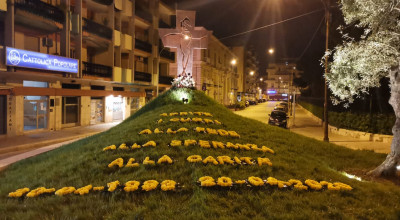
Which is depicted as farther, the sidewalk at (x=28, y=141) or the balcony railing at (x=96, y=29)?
the balcony railing at (x=96, y=29)

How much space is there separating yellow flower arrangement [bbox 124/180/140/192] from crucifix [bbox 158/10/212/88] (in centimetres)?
1211

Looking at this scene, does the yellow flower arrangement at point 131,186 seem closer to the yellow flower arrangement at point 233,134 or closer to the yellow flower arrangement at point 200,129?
the yellow flower arrangement at point 200,129

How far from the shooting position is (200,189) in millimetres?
6254

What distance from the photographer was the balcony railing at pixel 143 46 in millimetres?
37531

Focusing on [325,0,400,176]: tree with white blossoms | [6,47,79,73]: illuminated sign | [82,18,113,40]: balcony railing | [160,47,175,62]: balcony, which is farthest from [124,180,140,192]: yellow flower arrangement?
[160,47,175,62]: balcony

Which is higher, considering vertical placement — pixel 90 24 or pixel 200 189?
pixel 90 24

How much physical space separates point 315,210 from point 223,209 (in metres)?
1.71

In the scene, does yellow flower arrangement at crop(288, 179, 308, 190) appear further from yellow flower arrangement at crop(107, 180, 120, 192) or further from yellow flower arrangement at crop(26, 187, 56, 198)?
yellow flower arrangement at crop(26, 187, 56, 198)

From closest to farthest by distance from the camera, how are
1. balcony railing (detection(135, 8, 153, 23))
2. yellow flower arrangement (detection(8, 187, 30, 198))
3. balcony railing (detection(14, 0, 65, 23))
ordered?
yellow flower arrangement (detection(8, 187, 30, 198))
balcony railing (detection(14, 0, 65, 23))
balcony railing (detection(135, 8, 153, 23))

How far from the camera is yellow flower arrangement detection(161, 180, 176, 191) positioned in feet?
20.6

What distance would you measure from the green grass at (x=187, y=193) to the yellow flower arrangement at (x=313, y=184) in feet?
0.49

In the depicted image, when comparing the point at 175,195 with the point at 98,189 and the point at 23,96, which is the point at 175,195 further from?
the point at 23,96

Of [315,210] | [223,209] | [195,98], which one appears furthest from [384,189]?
[195,98]

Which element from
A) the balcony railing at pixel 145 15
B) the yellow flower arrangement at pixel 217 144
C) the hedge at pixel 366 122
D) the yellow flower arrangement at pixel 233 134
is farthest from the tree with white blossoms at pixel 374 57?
the balcony railing at pixel 145 15
